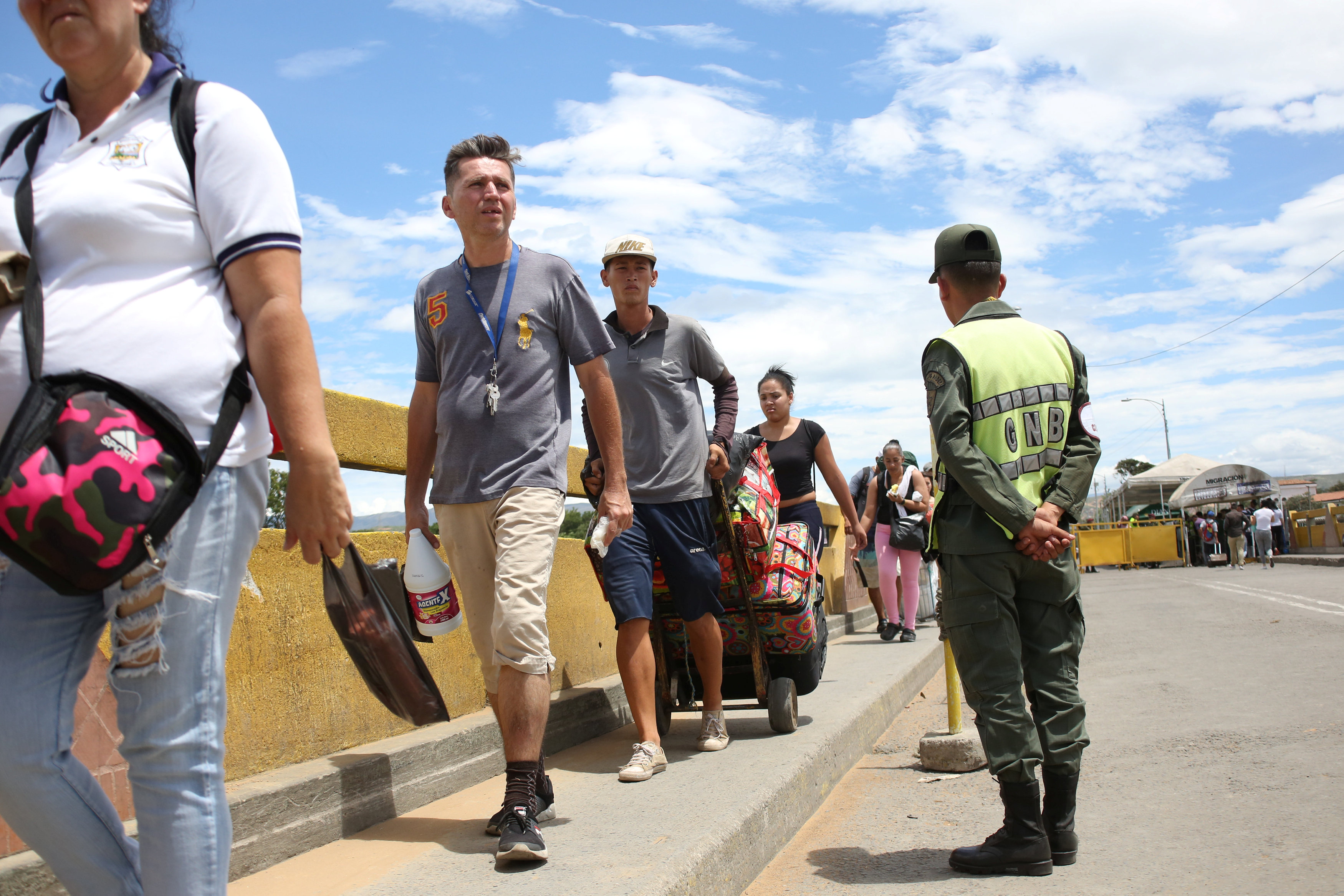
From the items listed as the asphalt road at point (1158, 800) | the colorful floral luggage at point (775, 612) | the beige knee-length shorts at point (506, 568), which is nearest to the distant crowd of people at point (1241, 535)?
the asphalt road at point (1158, 800)

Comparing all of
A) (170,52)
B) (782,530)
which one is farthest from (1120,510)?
(170,52)

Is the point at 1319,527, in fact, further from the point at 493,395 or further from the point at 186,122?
the point at 186,122

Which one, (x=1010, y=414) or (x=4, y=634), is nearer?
(x=4, y=634)

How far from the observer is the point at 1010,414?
3697 millimetres

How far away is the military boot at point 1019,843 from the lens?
3459 mm

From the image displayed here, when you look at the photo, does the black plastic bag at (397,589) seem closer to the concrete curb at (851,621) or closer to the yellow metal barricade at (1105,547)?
the concrete curb at (851,621)

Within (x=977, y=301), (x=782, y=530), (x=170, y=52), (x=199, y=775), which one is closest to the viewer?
(x=199, y=775)

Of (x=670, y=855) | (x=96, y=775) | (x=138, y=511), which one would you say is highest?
(x=138, y=511)

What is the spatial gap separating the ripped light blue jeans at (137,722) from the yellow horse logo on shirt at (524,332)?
189 cm

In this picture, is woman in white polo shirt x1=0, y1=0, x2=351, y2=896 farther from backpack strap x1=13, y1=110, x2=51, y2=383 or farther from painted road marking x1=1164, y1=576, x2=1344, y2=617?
painted road marking x1=1164, y1=576, x2=1344, y2=617

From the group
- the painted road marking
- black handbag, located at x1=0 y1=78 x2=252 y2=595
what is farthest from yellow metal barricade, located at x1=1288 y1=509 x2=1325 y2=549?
black handbag, located at x1=0 y1=78 x2=252 y2=595

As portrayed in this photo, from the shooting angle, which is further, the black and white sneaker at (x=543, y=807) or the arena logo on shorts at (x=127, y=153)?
the black and white sneaker at (x=543, y=807)

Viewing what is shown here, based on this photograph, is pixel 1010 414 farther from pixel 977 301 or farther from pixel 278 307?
pixel 278 307

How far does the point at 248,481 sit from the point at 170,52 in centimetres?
100
